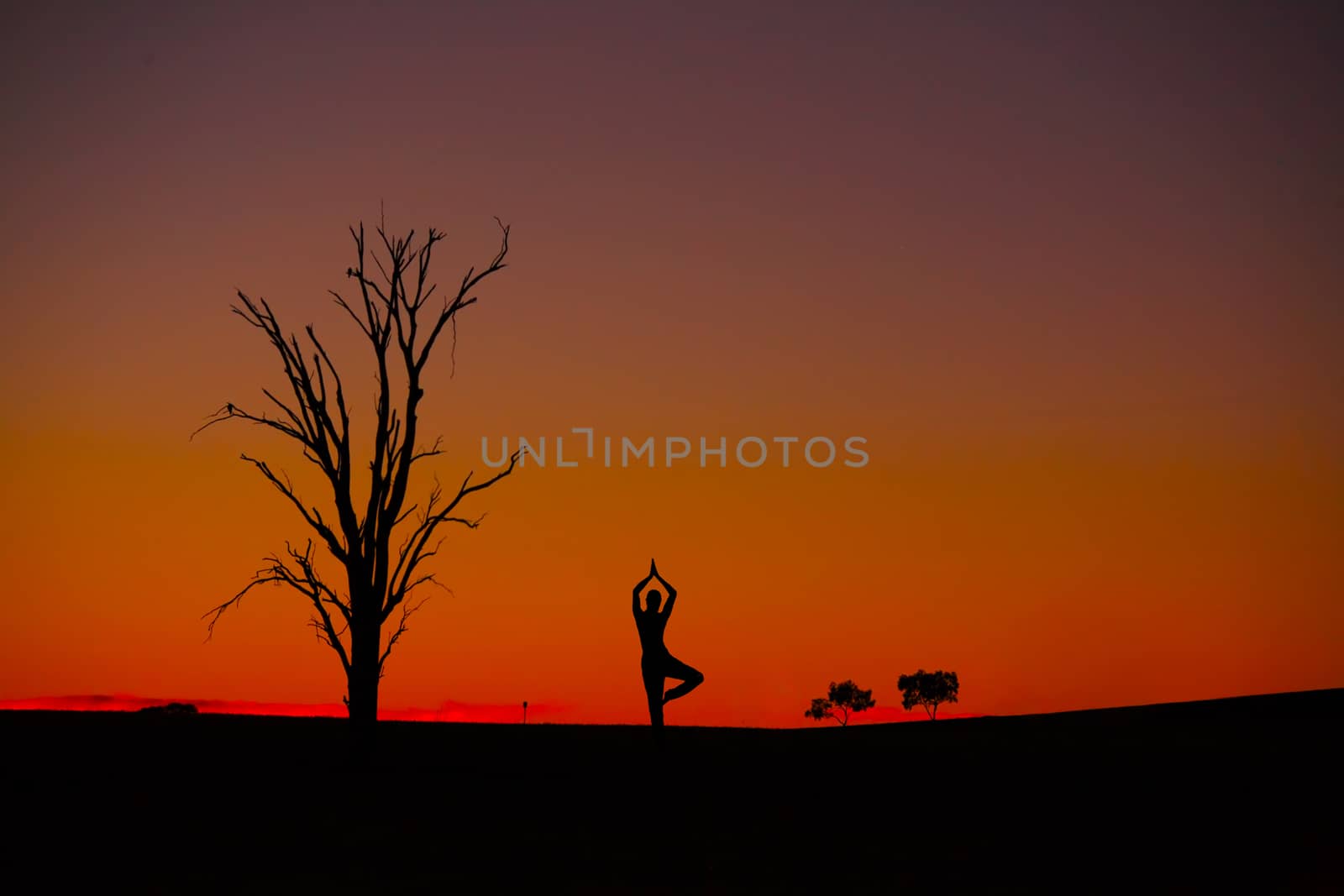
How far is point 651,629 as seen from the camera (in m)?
19.3

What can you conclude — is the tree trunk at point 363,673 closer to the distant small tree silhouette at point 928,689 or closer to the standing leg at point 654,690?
the standing leg at point 654,690

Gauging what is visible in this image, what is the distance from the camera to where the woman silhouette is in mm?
19281

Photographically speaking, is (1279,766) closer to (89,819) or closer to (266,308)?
(89,819)

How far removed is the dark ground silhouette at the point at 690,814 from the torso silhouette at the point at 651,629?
2.00 meters

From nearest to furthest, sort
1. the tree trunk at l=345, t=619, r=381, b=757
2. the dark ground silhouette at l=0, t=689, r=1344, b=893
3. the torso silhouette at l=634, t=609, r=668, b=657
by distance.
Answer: the dark ground silhouette at l=0, t=689, r=1344, b=893
the torso silhouette at l=634, t=609, r=668, b=657
the tree trunk at l=345, t=619, r=381, b=757

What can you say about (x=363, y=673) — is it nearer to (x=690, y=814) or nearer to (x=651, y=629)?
(x=651, y=629)

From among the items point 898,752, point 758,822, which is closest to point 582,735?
point 898,752

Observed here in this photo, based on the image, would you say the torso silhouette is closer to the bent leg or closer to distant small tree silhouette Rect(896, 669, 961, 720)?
the bent leg

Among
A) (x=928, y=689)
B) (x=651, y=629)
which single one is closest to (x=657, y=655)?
(x=651, y=629)

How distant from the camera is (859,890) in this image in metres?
13.5

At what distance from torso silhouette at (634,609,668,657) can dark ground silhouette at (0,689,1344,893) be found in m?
2.00

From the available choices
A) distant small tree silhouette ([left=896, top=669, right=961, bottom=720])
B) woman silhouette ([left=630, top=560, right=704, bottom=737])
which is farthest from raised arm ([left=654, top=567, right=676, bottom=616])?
distant small tree silhouette ([left=896, top=669, right=961, bottom=720])

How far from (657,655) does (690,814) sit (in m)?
2.80

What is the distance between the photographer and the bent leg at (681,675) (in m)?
19.4
